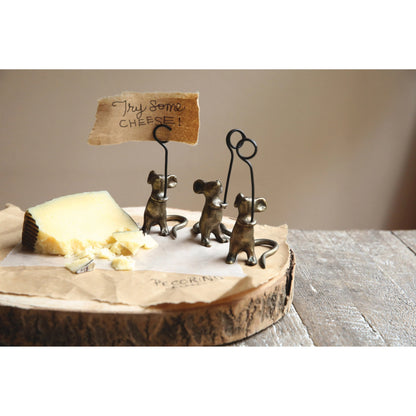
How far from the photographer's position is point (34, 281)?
110cm

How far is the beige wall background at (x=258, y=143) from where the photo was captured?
2426mm

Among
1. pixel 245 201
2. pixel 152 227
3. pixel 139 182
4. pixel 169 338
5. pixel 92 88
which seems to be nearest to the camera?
pixel 169 338

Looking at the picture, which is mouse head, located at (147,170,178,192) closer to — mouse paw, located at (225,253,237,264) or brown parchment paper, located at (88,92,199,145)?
brown parchment paper, located at (88,92,199,145)

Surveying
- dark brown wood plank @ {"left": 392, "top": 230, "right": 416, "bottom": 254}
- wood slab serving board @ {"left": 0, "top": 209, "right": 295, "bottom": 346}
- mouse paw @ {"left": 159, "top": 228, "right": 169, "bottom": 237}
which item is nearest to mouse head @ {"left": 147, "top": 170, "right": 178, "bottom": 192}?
mouse paw @ {"left": 159, "top": 228, "right": 169, "bottom": 237}

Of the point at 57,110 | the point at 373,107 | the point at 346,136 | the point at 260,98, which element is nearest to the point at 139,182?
the point at 57,110

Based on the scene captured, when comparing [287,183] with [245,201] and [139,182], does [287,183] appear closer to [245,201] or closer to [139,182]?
[139,182]

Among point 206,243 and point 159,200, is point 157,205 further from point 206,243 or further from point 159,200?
point 206,243

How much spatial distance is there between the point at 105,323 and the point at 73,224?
1.18 ft

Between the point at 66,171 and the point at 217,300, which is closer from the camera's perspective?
the point at 217,300

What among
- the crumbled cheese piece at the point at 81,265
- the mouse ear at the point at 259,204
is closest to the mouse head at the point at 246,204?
the mouse ear at the point at 259,204

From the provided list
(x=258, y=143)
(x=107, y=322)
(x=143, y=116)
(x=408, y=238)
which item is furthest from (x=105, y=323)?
(x=258, y=143)

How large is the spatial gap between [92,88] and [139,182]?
49 cm

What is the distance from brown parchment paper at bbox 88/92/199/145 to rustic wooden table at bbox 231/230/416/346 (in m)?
0.49

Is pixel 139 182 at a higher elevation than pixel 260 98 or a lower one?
lower
